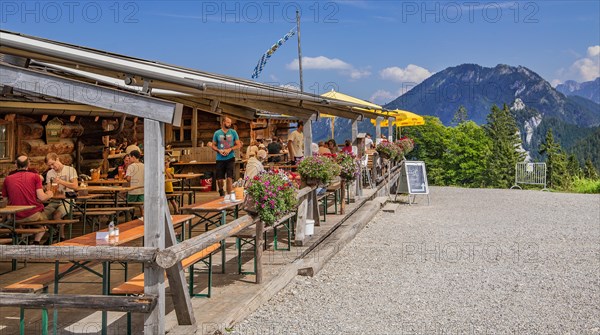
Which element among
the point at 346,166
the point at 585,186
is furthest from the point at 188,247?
the point at 585,186

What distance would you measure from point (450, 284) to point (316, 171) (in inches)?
92.6

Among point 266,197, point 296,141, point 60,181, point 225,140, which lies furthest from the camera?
point 296,141

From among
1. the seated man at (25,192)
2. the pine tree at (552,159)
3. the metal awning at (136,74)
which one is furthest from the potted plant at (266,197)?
the pine tree at (552,159)

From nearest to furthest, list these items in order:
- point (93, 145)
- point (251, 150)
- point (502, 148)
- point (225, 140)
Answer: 1. point (225, 140)
2. point (251, 150)
3. point (93, 145)
4. point (502, 148)

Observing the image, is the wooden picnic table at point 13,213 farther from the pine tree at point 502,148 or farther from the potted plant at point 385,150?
the pine tree at point 502,148

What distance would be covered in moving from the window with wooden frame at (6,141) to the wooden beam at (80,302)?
7.23 metres

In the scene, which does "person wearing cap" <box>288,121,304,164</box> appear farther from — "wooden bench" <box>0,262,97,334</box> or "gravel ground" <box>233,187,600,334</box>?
"wooden bench" <box>0,262,97,334</box>

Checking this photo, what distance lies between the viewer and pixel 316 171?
8.66m

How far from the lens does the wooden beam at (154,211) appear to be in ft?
13.1

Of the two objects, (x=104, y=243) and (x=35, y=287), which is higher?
(x=104, y=243)

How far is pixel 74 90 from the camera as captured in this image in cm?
394

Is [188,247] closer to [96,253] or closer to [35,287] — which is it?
[96,253]

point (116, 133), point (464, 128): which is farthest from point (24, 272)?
point (464, 128)

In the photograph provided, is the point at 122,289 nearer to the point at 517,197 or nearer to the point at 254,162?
the point at 254,162
